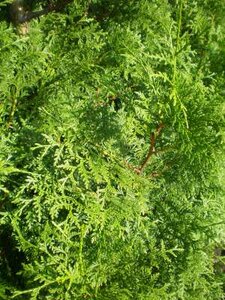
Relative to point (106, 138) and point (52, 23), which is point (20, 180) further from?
point (52, 23)

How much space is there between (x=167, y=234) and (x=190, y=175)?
17.6 inches

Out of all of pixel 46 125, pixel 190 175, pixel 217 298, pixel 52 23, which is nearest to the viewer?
pixel 46 125

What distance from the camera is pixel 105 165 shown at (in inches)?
80.7

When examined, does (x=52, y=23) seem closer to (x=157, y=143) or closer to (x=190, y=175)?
(x=157, y=143)

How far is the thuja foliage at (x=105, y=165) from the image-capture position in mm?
1944

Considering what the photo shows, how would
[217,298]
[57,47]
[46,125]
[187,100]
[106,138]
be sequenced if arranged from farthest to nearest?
[217,298] < [57,47] < [106,138] < [46,125] < [187,100]

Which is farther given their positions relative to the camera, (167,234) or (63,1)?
(63,1)

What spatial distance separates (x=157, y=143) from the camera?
2369 millimetres

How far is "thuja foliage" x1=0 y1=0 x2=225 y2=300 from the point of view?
1.94 meters

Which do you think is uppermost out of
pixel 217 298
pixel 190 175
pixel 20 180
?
pixel 20 180

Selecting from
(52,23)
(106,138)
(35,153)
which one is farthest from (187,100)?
(52,23)

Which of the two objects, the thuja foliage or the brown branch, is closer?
the thuja foliage

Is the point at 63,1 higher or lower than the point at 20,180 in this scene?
higher

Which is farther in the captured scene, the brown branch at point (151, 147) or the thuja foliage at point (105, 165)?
the brown branch at point (151, 147)
